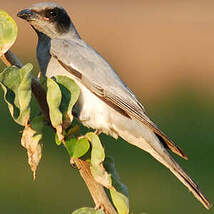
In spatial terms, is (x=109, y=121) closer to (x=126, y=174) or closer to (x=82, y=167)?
(x=82, y=167)

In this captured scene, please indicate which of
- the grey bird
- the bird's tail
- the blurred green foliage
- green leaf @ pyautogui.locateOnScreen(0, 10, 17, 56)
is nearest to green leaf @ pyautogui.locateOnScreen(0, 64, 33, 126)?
green leaf @ pyautogui.locateOnScreen(0, 10, 17, 56)

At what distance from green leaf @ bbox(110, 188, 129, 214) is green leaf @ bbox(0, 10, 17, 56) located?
1.76ft

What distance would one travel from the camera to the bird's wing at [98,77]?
3.47 m

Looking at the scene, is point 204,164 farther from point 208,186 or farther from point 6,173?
point 6,173

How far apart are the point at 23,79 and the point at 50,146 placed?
20.7 feet

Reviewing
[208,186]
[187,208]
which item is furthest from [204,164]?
[187,208]

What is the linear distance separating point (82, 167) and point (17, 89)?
1.35 ft

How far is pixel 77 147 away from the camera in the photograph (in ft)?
7.62

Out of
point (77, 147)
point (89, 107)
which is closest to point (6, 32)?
point (77, 147)

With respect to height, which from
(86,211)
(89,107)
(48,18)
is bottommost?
(89,107)

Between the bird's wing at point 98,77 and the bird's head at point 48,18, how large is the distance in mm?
161

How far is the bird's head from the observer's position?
355cm

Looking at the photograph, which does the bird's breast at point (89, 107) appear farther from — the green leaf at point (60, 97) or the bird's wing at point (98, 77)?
the green leaf at point (60, 97)

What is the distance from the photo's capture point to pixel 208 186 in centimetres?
737
